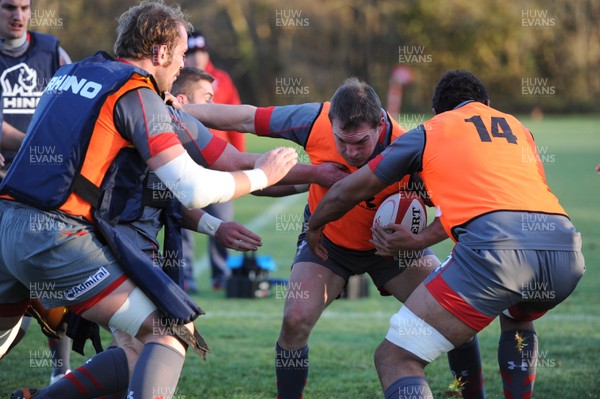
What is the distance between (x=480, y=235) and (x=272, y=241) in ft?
30.9

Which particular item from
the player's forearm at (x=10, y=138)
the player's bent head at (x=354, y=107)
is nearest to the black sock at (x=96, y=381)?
the player's bent head at (x=354, y=107)

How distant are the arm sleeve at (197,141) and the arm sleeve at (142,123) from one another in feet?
2.22

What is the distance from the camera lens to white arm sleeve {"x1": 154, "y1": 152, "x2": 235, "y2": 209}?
3.92m

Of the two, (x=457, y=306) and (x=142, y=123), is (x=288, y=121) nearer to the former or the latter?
(x=142, y=123)

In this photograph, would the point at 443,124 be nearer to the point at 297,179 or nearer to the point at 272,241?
the point at 297,179

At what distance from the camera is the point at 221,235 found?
16.4 feet

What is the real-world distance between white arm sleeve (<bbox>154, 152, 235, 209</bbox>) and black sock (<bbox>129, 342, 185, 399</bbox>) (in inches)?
26.9

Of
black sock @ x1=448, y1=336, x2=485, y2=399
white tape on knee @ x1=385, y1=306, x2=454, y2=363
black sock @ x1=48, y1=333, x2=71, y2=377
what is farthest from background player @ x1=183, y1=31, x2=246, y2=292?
white tape on knee @ x1=385, y1=306, x2=454, y2=363

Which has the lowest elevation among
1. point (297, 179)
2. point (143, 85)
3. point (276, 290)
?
point (276, 290)

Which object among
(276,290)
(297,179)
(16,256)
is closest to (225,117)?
(297,179)

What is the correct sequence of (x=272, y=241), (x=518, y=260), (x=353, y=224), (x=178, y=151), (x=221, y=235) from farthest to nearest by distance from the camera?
(x=272, y=241) < (x=353, y=224) < (x=221, y=235) < (x=518, y=260) < (x=178, y=151)

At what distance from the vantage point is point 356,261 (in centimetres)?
547

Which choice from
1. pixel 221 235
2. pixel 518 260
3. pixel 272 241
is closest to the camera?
pixel 518 260

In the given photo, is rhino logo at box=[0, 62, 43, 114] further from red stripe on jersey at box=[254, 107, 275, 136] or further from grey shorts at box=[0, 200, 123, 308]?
grey shorts at box=[0, 200, 123, 308]
